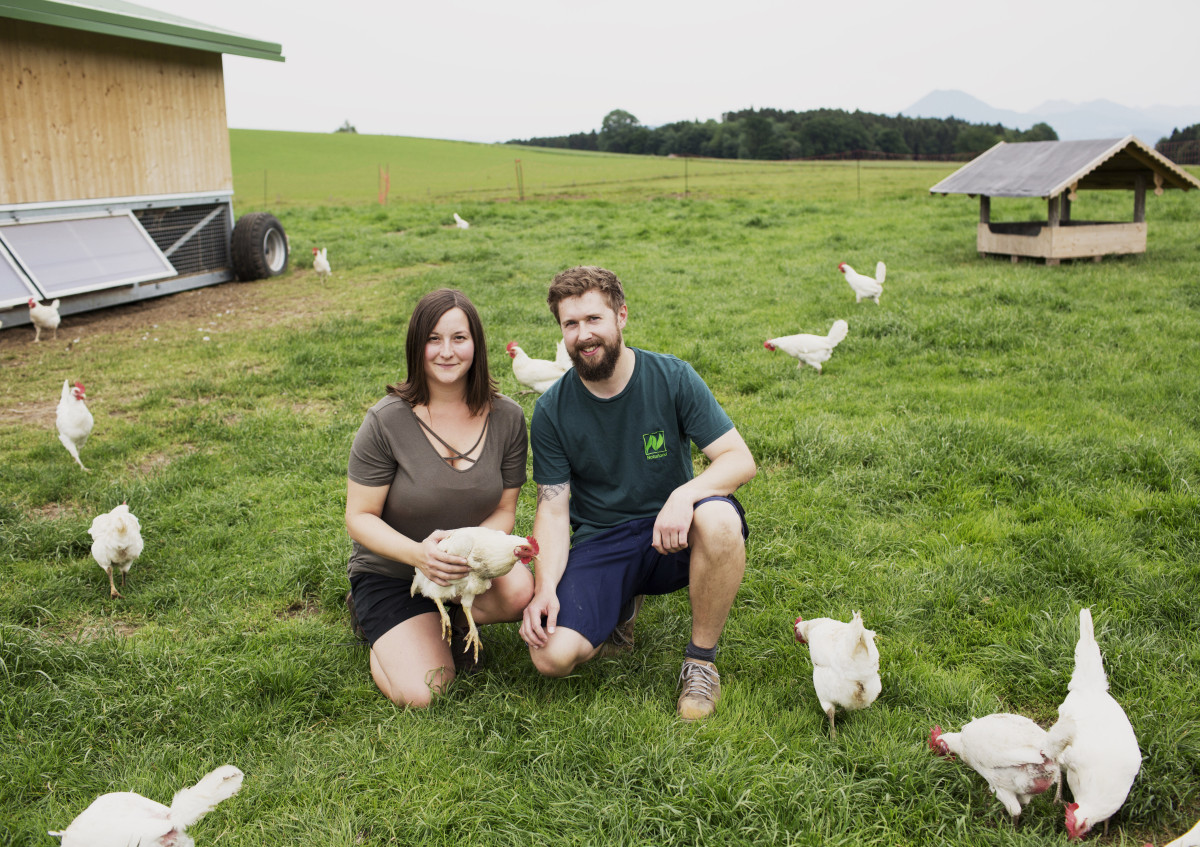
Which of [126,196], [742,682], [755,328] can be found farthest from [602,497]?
[126,196]

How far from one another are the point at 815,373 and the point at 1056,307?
9.87 ft

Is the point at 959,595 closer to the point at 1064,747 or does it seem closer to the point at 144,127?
the point at 1064,747

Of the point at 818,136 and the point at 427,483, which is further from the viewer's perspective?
the point at 818,136

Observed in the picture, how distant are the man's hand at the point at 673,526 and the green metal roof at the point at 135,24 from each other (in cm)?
967

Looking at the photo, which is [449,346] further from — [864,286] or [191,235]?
[191,235]

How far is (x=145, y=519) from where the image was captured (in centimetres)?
434

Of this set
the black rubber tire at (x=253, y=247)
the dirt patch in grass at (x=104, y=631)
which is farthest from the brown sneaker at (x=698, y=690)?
the black rubber tire at (x=253, y=247)

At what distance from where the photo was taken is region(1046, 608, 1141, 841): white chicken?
2.13m

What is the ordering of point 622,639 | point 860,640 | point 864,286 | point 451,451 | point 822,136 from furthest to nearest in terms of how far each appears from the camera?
point 822,136 < point 864,286 < point 622,639 < point 451,451 < point 860,640

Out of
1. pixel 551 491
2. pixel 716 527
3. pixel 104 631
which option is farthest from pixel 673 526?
pixel 104 631

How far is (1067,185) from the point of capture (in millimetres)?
9281

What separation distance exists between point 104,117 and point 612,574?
1058 centimetres

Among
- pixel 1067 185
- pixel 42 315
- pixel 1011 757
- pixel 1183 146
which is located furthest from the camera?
pixel 1183 146

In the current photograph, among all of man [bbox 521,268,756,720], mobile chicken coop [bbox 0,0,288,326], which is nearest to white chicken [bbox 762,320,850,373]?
man [bbox 521,268,756,720]
